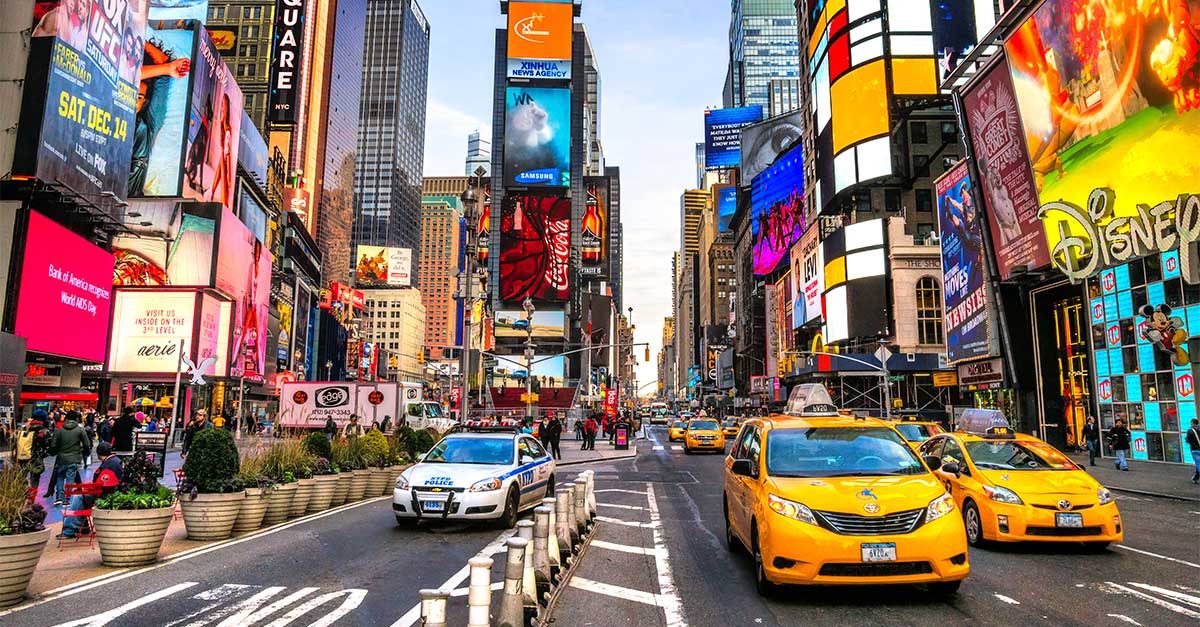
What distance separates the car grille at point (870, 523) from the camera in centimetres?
637

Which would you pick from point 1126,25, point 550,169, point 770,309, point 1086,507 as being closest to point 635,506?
point 1086,507

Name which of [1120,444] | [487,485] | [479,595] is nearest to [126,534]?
[487,485]

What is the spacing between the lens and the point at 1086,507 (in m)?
9.05

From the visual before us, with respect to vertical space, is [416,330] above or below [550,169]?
below

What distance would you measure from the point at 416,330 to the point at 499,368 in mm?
52875

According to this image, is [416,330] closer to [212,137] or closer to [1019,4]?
[212,137]

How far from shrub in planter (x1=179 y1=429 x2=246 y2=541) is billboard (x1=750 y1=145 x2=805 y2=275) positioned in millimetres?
87243

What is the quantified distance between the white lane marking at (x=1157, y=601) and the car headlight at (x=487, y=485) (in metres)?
7.79

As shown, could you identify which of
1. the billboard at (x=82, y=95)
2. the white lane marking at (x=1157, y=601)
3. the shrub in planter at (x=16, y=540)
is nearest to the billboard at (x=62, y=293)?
the billboard at (x=82, y=95)

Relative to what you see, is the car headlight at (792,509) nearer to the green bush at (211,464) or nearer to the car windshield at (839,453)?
the car windshield at (839,453)

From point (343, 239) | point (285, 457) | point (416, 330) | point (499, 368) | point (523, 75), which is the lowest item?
point (285, 457)

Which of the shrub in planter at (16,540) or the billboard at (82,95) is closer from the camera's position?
the shrub in planter at (16,540)

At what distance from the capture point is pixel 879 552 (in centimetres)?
629

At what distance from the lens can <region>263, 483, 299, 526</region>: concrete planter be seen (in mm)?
11547
